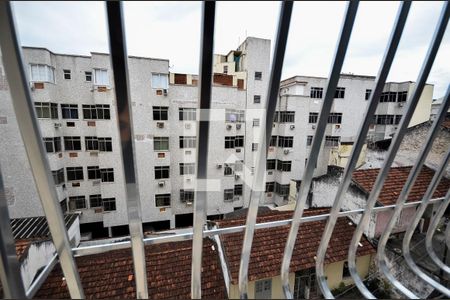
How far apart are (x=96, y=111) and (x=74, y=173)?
2126mm

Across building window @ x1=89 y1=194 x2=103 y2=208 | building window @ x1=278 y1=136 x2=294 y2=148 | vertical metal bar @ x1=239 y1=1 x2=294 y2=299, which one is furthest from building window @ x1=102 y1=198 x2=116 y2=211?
vertical metal bar @ x1=239 y1=1 x2=294 y2=299

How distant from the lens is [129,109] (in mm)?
795

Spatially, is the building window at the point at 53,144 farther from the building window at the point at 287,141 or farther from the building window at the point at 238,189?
the building window at the point at 287,141

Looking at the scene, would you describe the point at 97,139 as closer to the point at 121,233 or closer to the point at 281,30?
the point at 121,233

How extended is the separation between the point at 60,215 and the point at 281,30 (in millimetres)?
1105

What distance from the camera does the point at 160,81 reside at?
22.9ft

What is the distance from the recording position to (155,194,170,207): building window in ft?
25.0

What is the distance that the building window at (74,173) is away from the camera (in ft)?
22.9

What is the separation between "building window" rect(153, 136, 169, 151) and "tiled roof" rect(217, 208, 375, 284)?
13.1 ft

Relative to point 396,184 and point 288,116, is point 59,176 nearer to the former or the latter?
point 288,116

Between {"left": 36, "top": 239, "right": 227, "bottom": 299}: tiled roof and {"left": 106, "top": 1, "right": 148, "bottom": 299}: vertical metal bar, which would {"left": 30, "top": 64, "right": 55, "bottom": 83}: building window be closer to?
{"left": 36, "top": 239, "right": 227, "bottom": 299}: tiled roof

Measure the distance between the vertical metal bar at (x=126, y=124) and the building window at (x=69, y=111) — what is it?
23.8 feet

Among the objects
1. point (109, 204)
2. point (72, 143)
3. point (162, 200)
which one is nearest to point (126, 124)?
point (162, 200)

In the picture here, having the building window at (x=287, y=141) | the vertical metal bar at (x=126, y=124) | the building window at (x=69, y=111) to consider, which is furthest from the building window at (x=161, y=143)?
the vertical metal bar at (x=126, y=124)
